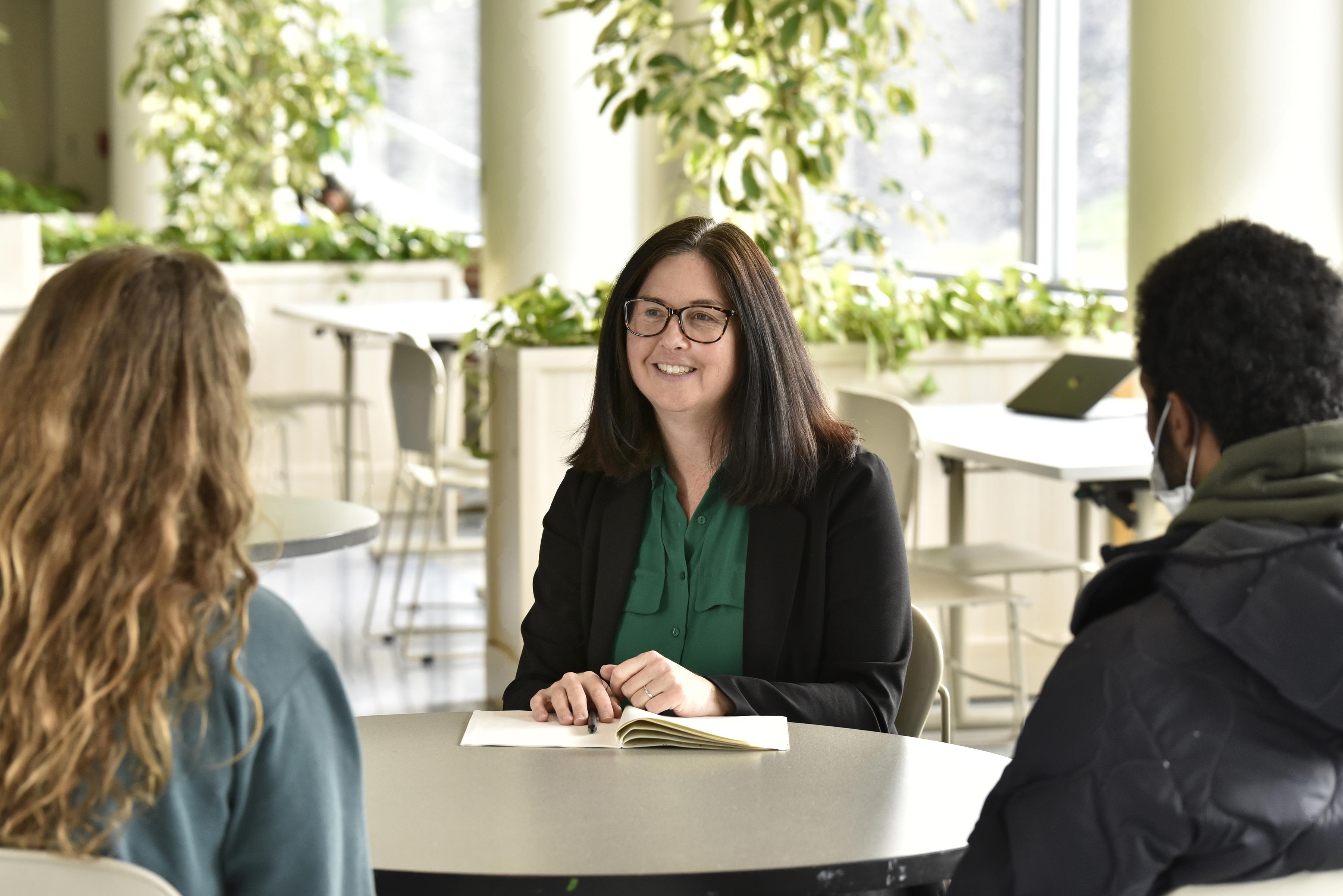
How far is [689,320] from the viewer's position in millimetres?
2246

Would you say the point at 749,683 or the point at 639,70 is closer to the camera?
the point at 749,683

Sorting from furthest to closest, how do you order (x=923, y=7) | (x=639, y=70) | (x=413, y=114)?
(x=413, y=114), (x=923, y=7), (x=639, y=70)

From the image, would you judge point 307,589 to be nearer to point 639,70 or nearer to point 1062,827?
point 639,70

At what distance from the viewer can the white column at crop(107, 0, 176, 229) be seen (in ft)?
35.6

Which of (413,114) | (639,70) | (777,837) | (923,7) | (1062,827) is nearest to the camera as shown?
(1062,827)

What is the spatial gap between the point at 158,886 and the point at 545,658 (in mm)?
1160

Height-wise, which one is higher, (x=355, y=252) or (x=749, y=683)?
(x=355, y=252)

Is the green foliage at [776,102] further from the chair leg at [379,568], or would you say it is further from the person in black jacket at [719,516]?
the person in black jacket at [719,516]

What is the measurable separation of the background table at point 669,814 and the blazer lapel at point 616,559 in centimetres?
35

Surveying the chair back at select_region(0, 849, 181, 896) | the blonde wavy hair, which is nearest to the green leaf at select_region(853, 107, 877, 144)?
the blonde wavy hair

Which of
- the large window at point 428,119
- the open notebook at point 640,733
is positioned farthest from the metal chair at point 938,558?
the large window at point 428,119

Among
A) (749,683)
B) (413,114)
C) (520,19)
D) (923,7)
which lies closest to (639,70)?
(520,19)

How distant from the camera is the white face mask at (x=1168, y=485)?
1412 millimetres

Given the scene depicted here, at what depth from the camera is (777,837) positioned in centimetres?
149
